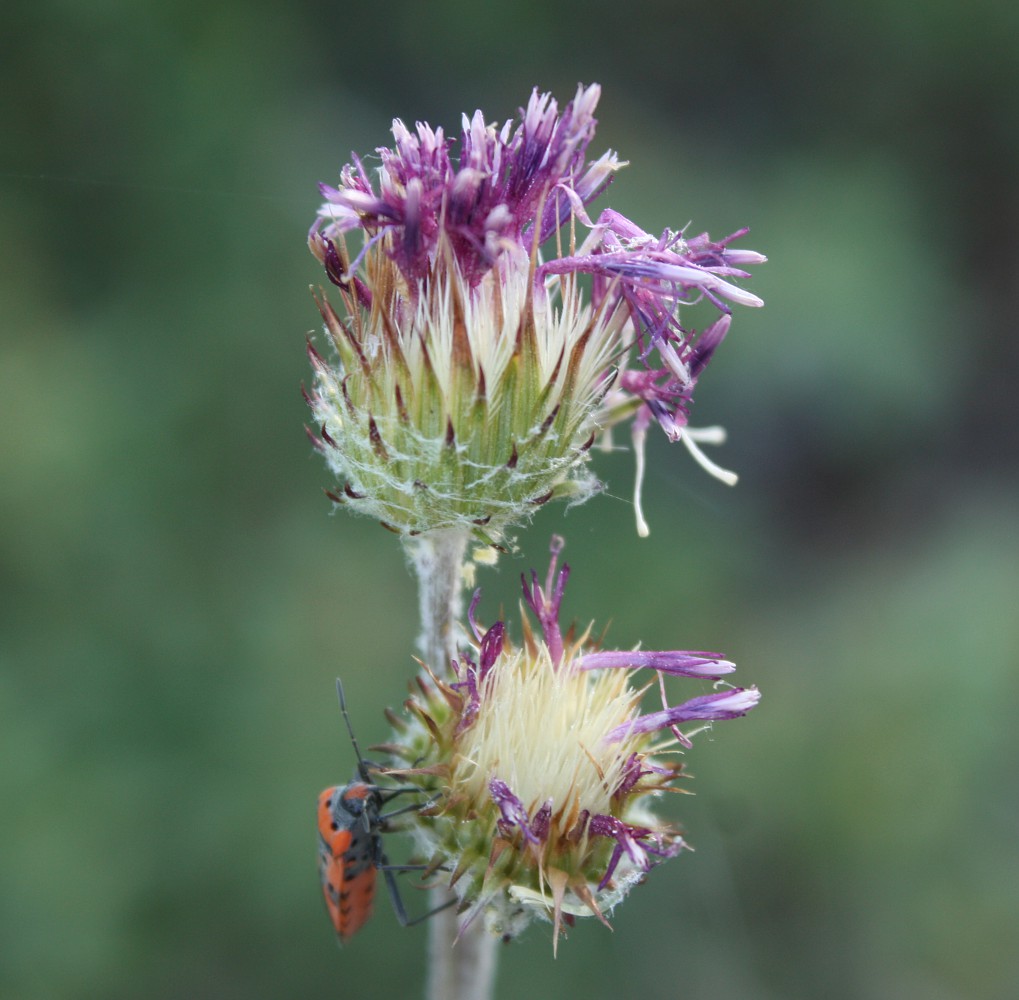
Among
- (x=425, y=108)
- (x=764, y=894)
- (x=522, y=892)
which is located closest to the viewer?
(x=522, y=892)

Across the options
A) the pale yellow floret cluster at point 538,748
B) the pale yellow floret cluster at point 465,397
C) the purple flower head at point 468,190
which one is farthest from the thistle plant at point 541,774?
the purple flower head at point 468,190

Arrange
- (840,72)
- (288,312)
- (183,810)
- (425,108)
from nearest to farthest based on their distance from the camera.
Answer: (183,810) → (288,312) → (425,108) → (840,72)

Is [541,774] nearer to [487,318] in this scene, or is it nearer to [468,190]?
[487,318]

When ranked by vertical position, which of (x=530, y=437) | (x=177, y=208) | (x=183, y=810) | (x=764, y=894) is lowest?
(x=764, y=894)

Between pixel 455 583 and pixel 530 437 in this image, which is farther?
pixel 455 583

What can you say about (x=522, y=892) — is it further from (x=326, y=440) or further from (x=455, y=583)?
(x=326, y=440)

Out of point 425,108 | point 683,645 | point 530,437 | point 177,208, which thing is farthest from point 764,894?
point 425,108

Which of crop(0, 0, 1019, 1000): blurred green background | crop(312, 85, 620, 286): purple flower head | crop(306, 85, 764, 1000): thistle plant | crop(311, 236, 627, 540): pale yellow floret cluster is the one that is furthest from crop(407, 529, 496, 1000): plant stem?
crop(0, 0, 1019, 1000): blurred green background

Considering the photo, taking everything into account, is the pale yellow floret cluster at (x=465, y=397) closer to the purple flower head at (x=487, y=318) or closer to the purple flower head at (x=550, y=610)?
the purple flower head at (x=487, y=318)

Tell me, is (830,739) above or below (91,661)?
below
